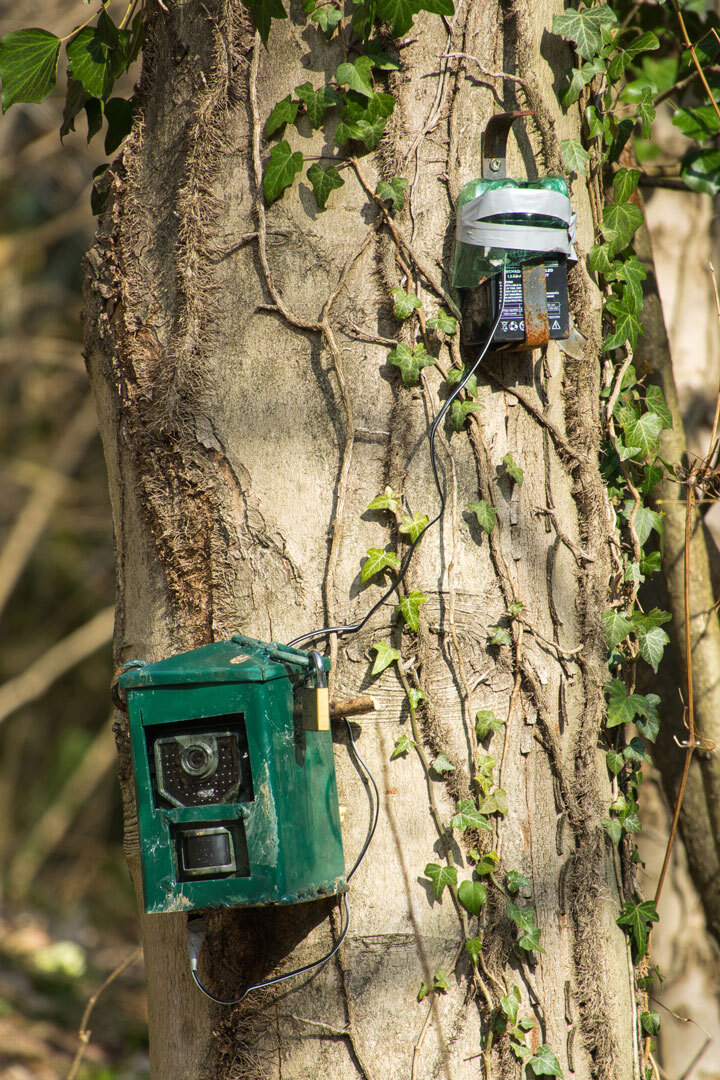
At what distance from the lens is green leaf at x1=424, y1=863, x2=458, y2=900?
5.17ft

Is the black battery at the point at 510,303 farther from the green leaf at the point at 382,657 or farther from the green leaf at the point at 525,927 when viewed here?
the green leaf at the point at 525,927

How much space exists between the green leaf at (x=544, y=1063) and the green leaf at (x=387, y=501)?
100 centimetres

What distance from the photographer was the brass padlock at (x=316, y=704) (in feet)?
4.91

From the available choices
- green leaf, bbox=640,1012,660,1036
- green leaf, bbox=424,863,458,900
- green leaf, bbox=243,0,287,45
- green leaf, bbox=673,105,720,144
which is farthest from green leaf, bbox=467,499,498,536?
green leaf, bbox=673,105,720,144

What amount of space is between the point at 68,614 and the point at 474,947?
26.8ft

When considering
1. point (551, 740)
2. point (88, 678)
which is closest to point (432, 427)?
point (551, 740)

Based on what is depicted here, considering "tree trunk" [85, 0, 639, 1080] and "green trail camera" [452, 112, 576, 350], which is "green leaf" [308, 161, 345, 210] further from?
"green trail camera" [452, 112, 576, 350]

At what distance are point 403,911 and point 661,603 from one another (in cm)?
123

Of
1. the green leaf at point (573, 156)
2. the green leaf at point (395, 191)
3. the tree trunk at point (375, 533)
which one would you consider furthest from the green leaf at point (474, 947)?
the green leaf at point (573, 156)

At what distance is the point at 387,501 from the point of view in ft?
5.42

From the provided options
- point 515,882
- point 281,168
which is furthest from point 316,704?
point 281,168

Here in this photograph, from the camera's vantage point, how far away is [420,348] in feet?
5.54

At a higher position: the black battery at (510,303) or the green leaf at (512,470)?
the black battery at (510,303)

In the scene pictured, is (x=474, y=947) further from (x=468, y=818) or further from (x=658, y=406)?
(x=658, y=406)
